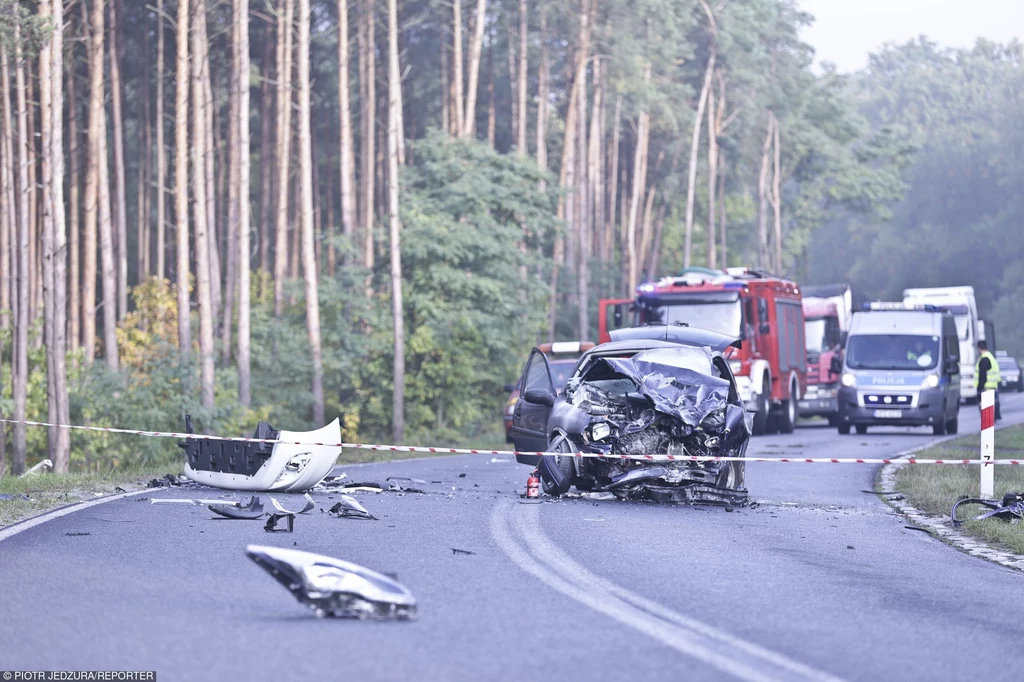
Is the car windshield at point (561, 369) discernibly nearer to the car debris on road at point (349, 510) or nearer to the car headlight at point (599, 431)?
the car headlight at point (599, 431)

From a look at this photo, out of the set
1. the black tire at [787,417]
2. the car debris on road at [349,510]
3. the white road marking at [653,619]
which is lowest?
the black tire at [787,417]

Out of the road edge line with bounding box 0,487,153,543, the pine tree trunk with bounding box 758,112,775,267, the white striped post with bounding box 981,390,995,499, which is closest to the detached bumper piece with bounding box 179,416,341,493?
the road edge line with bounding box 0,487,153,543

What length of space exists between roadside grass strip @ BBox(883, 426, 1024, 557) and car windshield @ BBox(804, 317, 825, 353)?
13.8 metres

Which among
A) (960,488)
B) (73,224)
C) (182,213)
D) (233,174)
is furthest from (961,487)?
(73,224)

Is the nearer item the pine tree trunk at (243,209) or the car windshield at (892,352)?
the car windshield at (892,352)

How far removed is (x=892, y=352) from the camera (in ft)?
102

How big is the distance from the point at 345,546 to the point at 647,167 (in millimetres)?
64911

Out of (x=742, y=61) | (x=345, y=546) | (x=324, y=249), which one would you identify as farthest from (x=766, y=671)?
(x=742, y=61)

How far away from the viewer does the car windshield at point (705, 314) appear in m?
29.0

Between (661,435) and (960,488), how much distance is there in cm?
415

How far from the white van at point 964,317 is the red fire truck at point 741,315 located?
12601 mm

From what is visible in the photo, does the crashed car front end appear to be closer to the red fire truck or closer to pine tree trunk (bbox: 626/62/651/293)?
the red fire truck

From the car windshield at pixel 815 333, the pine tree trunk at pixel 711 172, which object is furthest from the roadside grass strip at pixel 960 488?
the pine tree trunk at pixel 711 172

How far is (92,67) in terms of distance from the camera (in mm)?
35688
